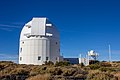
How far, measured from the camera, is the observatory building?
44.5 m

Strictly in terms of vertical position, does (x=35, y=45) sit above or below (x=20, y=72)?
above

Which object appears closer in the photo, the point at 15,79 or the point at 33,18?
the point at 15,79

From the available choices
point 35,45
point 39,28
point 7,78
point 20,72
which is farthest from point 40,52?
point 7,78

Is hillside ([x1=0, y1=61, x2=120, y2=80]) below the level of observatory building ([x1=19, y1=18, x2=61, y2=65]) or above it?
below

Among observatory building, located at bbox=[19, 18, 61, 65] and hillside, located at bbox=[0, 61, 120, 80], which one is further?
observatory building, located at bbox=[19, 18, 61, 65]

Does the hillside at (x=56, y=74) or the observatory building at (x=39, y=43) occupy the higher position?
the observatory building at (x=39, y=43)

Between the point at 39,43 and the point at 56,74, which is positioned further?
the point at 39,43

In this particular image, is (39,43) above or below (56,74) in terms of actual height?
above

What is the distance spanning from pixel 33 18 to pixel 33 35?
4.14 metres

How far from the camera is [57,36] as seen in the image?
47250 mm

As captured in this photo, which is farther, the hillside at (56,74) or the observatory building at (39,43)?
the observatory building at (39,43)

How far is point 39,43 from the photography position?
44438mm

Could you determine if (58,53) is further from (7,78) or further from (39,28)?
(7,78)

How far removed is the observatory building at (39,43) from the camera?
4450cm
